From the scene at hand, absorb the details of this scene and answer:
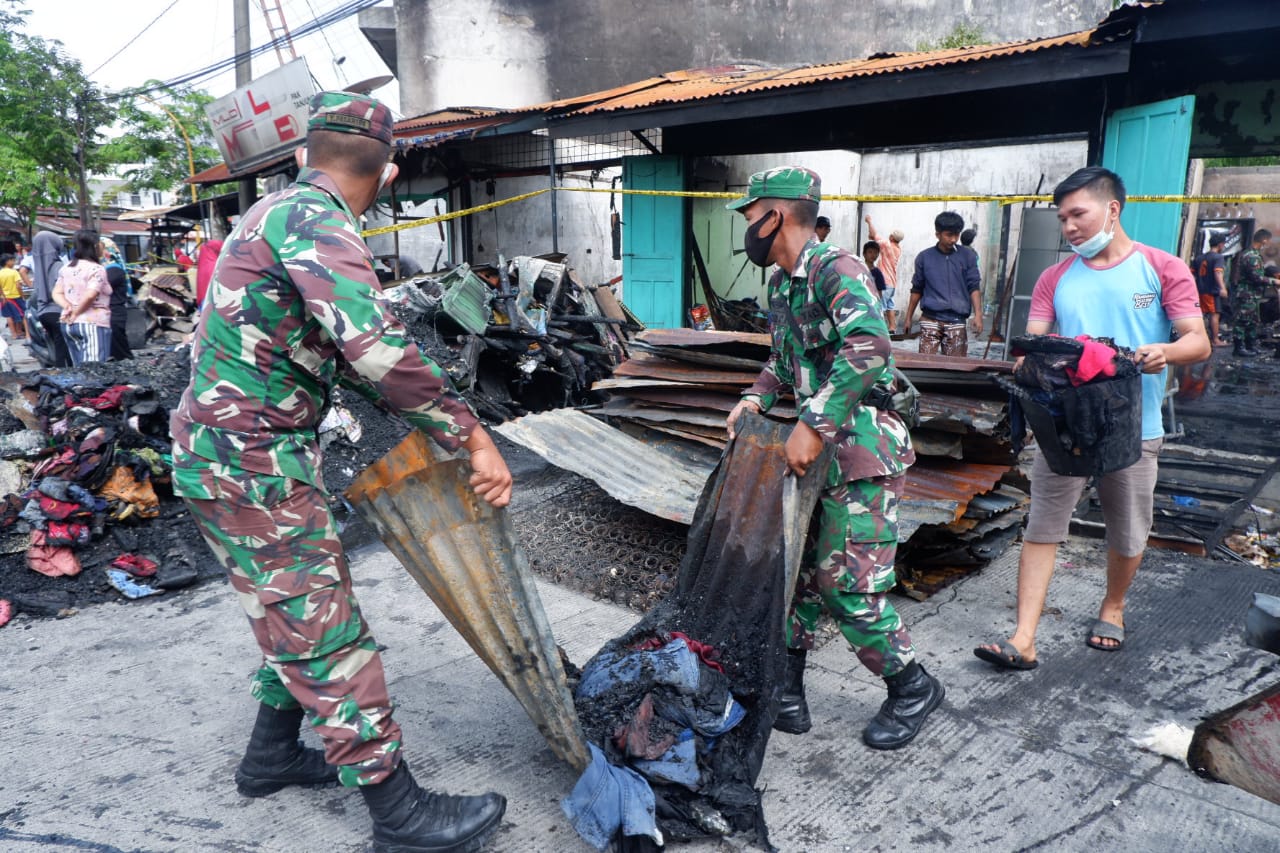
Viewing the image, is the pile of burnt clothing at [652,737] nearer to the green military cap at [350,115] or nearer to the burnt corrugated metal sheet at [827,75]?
the green military cap at [350,115]

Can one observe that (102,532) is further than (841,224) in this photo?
No

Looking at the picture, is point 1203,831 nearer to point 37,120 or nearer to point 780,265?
point 780,265

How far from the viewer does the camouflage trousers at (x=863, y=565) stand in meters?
2.64

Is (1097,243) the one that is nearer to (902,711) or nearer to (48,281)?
(902,711)

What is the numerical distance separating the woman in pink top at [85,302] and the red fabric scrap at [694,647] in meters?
7.17

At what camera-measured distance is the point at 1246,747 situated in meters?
1.71

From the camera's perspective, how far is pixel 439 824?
226 centimetres

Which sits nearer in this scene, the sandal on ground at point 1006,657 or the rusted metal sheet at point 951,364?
the sandal on ground at point 1006,657

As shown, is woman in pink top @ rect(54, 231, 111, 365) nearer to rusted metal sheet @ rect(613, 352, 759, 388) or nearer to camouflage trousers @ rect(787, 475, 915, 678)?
rusted metal sheet @ rect(613, 352, 759, 388)

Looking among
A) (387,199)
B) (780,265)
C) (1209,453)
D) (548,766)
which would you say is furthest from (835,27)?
(548,766)

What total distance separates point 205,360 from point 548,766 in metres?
1.68

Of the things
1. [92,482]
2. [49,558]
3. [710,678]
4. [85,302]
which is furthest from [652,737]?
[85,302]

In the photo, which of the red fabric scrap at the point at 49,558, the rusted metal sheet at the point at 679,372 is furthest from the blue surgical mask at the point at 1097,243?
the red fabric scrap at the point at 49,558

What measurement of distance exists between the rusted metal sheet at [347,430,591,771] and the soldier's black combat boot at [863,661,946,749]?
1.08 m
